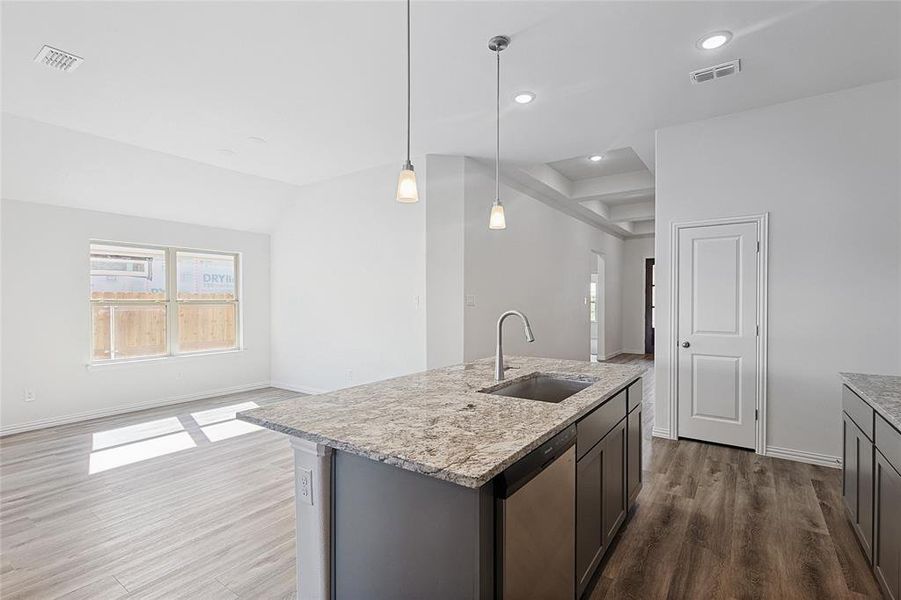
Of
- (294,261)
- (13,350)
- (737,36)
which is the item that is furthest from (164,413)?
(737,36)

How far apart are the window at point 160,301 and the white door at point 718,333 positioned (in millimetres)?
5707

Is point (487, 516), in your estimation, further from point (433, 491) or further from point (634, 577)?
point (634, 577)

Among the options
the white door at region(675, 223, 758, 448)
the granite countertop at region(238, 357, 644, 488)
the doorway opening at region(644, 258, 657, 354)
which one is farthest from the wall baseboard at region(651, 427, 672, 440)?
the doorway opening at region(644, 258, 657, 354)

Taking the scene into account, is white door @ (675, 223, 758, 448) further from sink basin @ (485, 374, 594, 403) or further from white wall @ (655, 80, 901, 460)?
sink basin @ (485, 374, 594, 403)

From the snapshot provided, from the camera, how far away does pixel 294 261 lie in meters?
6.29

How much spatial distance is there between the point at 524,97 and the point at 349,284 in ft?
10.4

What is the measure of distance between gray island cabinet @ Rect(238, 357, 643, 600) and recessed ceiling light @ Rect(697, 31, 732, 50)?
2.19 m

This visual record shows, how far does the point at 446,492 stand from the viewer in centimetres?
126

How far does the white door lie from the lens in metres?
3.67

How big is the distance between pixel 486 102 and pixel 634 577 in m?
3.25

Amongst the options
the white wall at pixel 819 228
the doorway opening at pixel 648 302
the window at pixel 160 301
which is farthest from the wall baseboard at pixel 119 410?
the doorway opening at pixel 648 302

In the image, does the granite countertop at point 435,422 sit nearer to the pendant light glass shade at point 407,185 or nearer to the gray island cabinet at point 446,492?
the gray island cabinet at point 446,492

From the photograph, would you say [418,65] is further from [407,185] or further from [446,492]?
[446,492]

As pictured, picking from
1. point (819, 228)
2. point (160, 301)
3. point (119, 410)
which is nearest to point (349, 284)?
point (160, 301)
